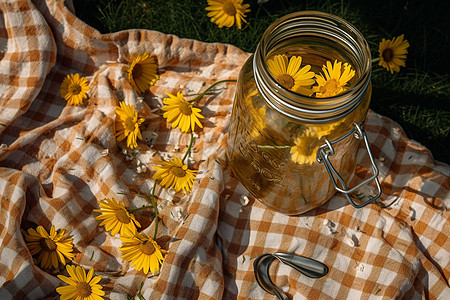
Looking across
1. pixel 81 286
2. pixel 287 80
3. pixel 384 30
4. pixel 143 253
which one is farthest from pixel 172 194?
pixel 384 30

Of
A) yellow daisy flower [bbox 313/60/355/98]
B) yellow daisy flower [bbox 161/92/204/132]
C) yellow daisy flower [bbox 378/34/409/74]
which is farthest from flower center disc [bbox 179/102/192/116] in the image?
yellow daisy flower [bbox 378/34/409/74]

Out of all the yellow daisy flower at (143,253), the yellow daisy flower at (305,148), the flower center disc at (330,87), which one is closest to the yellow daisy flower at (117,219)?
the yellow daisy flower at (143,253)

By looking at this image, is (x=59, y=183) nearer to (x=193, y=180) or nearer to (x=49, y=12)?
(x=193, y=180)

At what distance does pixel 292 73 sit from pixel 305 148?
0.14m

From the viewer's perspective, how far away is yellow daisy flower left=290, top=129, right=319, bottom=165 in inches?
36.0

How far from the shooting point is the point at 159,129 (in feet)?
3.99

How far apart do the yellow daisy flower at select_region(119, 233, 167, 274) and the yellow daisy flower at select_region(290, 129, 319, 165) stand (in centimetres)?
34

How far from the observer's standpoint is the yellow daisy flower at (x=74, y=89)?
47.7 inches

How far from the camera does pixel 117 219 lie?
3.53 ft

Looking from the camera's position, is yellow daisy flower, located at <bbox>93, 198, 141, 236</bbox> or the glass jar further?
yellow daisy flower, located at <bbox>93, 198, 141, 236</bbox>

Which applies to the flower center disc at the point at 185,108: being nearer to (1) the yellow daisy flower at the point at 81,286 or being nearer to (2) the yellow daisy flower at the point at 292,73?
(2) the yellow daisy flower at the point at 292,73

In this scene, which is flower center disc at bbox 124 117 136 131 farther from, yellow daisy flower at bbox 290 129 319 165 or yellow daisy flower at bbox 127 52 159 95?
yellow daisy flower at bbox 290 129 319 165

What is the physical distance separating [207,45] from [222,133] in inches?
9.0

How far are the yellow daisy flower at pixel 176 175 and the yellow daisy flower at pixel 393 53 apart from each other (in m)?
0.52
